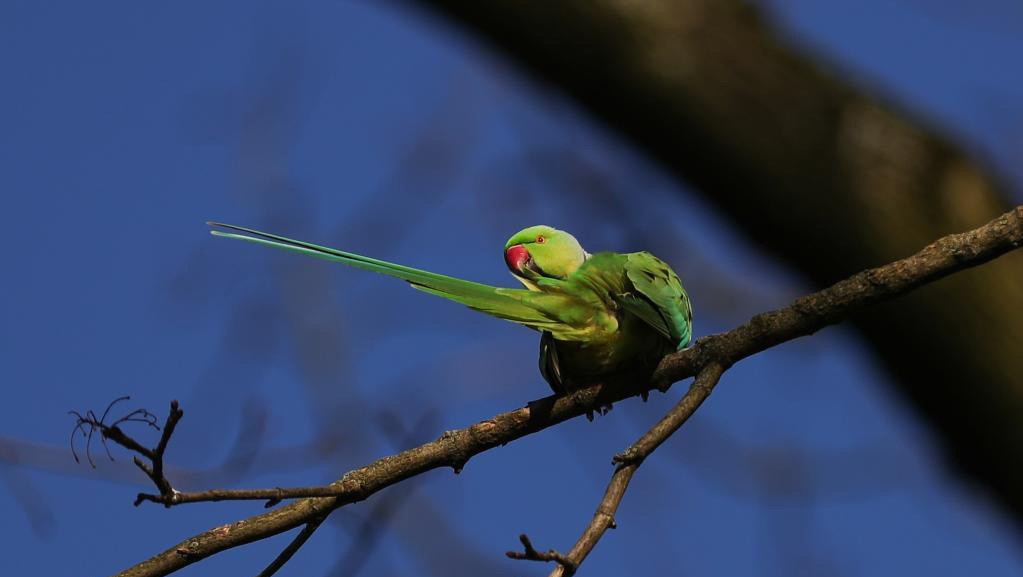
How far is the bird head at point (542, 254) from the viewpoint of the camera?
3.32 metres

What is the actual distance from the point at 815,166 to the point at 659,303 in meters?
1.45

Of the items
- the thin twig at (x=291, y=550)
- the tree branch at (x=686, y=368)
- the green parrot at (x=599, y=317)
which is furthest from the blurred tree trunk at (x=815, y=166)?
the thin twig at (x=291, y=550)

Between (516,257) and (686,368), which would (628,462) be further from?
(516,257)

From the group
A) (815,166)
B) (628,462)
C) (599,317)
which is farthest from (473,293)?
(815,166)

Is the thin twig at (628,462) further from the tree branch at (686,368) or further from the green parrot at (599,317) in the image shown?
the green parrot at (599,317)

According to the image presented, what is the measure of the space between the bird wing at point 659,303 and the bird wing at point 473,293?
0.59 feet

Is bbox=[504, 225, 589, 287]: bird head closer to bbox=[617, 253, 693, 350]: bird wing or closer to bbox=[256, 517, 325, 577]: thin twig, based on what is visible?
bbox=[617, 253, 693, 350]: bird wing

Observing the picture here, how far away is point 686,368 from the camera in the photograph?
2.46 meters

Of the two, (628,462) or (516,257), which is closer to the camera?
(628,462)

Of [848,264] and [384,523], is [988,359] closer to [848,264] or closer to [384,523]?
[848,264]

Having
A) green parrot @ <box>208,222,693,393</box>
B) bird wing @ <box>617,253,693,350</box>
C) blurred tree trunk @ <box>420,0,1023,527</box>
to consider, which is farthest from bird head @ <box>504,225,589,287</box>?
blurred tree trunk @ <box>420,0,1023,527</box>

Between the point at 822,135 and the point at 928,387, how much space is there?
42.0 inches

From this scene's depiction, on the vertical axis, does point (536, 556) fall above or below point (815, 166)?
below

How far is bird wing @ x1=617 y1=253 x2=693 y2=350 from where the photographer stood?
2.97 metres
